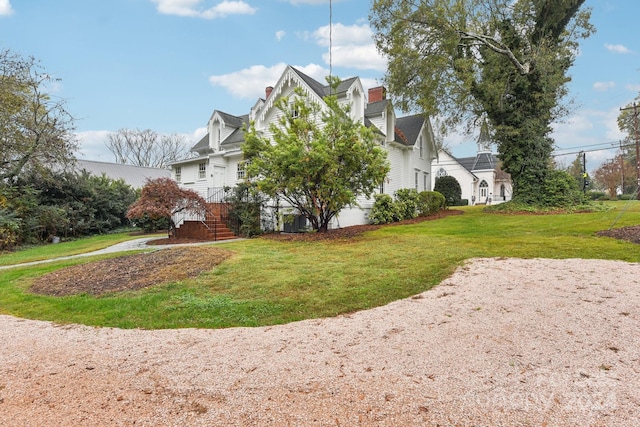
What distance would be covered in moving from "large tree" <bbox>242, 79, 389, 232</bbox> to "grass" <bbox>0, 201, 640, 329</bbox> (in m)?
2.14

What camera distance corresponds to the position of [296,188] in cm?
1288

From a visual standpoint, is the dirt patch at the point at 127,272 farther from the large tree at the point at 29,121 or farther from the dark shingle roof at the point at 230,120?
the dark shingle roof at the point at 230,120

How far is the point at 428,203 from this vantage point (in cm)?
2045

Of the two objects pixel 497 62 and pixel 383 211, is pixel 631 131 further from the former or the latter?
pixel 383 211

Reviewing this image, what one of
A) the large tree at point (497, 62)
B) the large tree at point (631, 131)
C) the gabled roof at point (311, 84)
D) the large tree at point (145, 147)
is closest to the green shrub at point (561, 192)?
the large tree at point (497, 62)

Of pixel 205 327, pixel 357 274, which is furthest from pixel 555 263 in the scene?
pixel 205 327

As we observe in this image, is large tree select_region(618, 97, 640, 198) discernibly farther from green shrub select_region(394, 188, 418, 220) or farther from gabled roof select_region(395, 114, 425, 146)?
green shrub select_region(394, 188, 418, 220)

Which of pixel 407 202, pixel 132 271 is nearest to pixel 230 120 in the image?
pixel 407 202

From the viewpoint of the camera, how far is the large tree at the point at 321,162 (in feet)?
39.9

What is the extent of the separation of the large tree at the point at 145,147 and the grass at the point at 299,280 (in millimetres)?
44584

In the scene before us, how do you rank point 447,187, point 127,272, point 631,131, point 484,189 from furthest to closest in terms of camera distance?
1. point 484,189
2. point 631,131
3. point 447,187
4. point 127,272

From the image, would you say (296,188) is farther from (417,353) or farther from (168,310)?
(417,353)

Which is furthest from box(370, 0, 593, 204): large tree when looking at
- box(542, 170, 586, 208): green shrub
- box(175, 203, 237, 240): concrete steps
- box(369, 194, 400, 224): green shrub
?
box(175, 203, 237, 240): concrete steps

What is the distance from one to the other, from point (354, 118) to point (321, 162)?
6503mm
